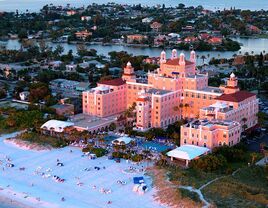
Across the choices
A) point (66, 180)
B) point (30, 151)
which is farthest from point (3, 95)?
point (66, 180)

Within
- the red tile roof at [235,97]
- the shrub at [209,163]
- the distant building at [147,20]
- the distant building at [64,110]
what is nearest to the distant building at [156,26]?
the distant building at [147,20]

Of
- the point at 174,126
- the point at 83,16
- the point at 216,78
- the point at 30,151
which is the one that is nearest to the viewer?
the point at 30,151

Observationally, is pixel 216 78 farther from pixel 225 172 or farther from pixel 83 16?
pixel 83 16

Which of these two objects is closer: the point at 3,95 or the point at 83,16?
the point at 3,95

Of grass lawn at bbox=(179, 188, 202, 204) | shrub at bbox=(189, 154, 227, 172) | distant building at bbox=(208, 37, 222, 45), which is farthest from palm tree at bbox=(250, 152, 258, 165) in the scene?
distant building at bbox=(208, 37, 222, 45)

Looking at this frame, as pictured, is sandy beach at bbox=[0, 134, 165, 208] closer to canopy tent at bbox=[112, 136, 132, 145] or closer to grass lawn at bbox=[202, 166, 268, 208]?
canopy tent at bbox=[112, 136, 132, 145]

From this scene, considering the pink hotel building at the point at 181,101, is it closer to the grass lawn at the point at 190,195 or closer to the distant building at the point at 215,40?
the grass lawn at the point at 190,195
